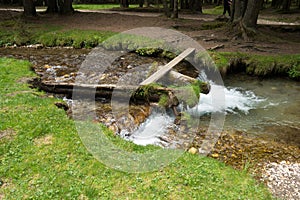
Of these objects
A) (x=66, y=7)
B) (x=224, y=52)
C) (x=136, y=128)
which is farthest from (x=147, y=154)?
(x=66, y=7)

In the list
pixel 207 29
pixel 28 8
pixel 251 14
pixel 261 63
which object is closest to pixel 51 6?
pixel 28 8

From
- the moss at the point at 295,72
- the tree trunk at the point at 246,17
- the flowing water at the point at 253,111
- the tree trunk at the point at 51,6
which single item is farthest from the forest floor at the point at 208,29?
the flowing water at the point at 253,111

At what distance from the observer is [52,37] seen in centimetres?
1503

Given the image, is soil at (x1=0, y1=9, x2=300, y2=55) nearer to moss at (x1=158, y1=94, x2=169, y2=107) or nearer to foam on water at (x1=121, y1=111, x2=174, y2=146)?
moss at (x1=158, y1=94, x2=169, y2=107)

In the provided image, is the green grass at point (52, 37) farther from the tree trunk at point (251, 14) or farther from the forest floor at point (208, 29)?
the tree trunk at point (251, 14)

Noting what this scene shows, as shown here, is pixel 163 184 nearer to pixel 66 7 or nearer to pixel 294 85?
pixel 294 85

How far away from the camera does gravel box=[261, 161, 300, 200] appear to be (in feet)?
15.3

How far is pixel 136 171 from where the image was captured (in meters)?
4.80

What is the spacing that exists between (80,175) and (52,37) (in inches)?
480

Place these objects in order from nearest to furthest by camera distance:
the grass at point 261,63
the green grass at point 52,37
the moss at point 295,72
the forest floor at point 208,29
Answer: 1. the moss at point 295,72
2. the grass at point 261,63
3. the forest floor at point 208,29
4. the green grass at point 52,37

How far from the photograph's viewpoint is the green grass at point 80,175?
4297 millimetres

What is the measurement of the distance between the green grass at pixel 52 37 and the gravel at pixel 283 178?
11.4 m

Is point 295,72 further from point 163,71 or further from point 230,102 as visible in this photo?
point 163,71

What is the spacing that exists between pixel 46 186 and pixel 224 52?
32.6 ft
